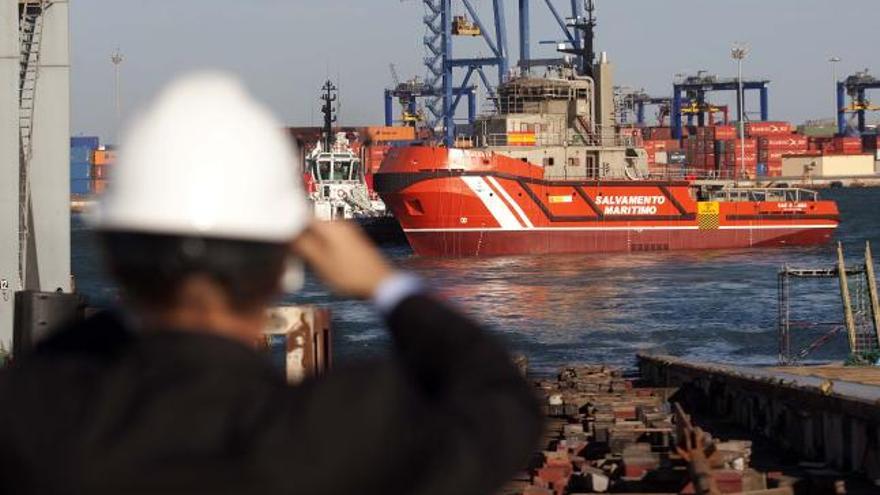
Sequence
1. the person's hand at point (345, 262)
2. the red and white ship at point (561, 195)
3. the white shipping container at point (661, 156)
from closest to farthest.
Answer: the person's hand at point (345, 262) < the red and white ship at point (561, 195) < the white shipping container at point (661, 156)

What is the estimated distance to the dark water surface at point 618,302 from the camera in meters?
24.0

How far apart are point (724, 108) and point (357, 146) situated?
4963 centimetres

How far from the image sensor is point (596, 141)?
155 feet

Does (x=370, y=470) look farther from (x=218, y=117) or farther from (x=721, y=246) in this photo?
(x=721, y=246)

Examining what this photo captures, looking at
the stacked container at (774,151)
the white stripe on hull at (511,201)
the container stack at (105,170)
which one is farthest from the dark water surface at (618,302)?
the stacked container at (774,151)

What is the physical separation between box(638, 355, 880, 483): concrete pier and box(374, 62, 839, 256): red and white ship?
24.9m

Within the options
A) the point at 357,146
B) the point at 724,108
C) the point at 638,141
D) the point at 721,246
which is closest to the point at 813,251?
the point at 721,246

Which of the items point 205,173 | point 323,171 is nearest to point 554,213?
point 323,171

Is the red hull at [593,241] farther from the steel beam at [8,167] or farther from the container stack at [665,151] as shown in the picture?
the container stack at [665,151]

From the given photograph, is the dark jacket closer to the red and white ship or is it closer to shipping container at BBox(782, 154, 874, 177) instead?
the red and white ship

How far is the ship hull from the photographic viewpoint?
1628 inches

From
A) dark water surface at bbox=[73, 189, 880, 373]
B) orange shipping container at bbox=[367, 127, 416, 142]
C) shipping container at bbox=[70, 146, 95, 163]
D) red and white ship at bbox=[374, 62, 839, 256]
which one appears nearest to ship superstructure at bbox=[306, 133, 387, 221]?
dark water surface at bbox=[73, 189, 880, 373]

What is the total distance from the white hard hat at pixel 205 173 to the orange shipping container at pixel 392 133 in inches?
3692

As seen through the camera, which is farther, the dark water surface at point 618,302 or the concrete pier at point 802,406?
the dark water surface at point 618,302
